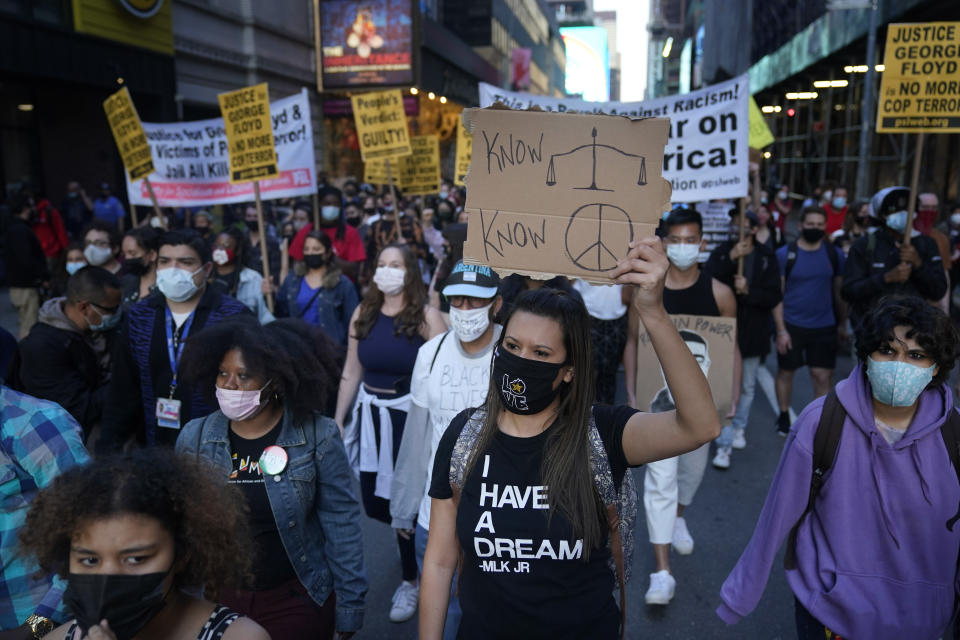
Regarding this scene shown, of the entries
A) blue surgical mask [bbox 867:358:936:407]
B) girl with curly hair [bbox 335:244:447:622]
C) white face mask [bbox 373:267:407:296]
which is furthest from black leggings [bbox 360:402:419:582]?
blue surgical mask [bbox 867:358:936:407]

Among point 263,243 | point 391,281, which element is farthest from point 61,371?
point 263,243

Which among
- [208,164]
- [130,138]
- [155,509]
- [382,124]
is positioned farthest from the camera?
[382,124]

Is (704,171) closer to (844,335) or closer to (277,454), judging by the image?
(844,335)

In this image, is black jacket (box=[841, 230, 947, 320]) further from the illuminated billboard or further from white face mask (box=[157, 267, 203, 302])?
the illuminated billboard

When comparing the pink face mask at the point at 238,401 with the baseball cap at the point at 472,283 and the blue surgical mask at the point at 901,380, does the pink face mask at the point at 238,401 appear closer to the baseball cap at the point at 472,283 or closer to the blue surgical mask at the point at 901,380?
the baseball cap at the point at 472,283

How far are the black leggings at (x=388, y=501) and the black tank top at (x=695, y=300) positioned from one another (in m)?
1.78

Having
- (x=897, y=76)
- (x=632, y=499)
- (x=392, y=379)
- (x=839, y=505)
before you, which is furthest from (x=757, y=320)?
(x=632, y=499)

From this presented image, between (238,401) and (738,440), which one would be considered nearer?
(238,401)

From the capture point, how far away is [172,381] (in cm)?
370

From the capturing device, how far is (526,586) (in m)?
2.12

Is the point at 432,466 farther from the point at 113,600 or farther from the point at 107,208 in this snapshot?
the point at 107,208

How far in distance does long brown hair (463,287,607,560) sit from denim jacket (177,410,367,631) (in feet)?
2.69

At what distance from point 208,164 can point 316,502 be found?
6.64 meters

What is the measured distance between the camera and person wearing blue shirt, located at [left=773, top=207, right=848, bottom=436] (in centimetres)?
636
